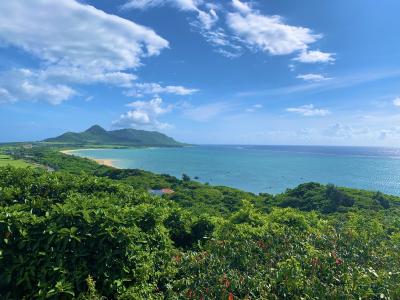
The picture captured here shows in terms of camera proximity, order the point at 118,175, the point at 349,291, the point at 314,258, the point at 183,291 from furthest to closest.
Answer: the point at 118,175 → the point at 314,258 → the point at 183,291 → the point at 349,291

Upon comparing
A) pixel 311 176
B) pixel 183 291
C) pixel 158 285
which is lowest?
pixel 311 176

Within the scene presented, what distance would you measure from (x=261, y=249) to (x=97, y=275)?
10.2ft

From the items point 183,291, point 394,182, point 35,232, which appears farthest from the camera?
point 394,182

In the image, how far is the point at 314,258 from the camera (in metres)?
5.79

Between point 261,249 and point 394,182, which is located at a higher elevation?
point 261,249

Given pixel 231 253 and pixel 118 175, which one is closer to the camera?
pixel 231 253

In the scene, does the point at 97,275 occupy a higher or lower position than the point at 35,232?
lower

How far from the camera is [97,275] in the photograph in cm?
609

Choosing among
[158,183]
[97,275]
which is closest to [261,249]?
[97,275]

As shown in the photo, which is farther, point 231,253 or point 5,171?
point 5,171

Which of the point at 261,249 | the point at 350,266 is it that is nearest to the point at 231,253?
the point at 261,249

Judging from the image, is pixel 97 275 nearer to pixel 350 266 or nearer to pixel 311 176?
pixel 350 266

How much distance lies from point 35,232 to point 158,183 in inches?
2521

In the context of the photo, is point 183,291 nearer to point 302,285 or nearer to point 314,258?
point 302,285
